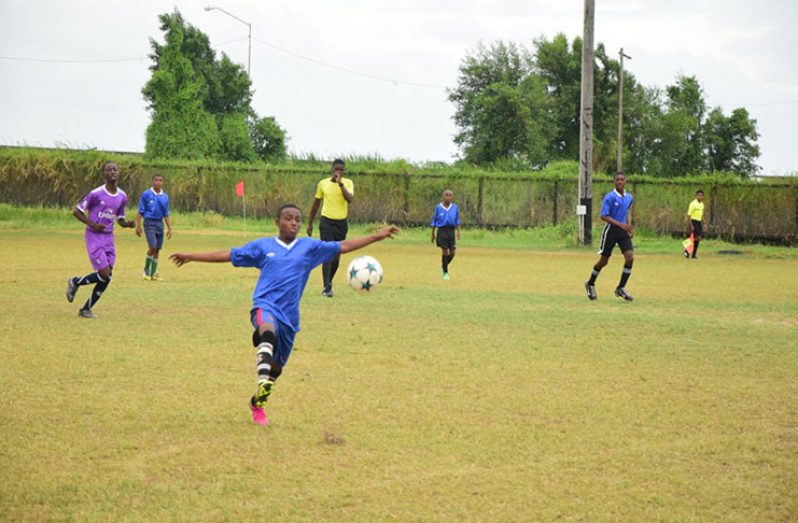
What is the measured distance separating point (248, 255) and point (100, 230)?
6661 mm

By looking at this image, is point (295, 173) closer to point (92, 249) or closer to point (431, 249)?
point (431, 249)

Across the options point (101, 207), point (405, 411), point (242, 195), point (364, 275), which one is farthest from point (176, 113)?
point (405, 411)

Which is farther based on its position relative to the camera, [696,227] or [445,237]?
[696,227]

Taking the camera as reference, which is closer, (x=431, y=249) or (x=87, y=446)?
(x=87, y=446)

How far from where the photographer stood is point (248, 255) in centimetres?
864

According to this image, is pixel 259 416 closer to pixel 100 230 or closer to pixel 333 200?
pixel 100 230

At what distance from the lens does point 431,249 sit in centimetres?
3438

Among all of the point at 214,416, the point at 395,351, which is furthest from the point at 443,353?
the point at 214,416

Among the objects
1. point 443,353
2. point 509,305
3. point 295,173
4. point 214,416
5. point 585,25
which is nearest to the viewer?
point 214,416

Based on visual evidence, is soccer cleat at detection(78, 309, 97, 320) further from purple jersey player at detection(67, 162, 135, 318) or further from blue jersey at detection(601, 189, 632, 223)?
blue jersey at detection(601, 189, 632, 223)

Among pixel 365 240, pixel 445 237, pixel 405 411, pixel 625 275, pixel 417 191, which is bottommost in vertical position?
pixel 405 411

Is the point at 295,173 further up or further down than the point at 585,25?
further down

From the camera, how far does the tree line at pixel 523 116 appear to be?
54.9m

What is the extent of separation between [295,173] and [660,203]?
573 inches
